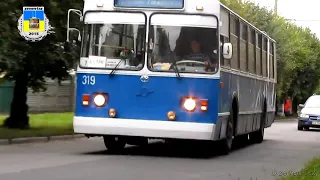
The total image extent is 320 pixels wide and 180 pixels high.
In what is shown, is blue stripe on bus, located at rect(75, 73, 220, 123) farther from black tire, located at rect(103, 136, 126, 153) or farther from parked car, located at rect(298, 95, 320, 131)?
parked car, located at rect(298, 95, 320, 131)

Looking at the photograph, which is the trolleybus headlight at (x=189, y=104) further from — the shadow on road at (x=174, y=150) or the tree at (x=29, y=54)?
the tree at (x=29, y=54)

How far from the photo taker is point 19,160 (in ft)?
44.0

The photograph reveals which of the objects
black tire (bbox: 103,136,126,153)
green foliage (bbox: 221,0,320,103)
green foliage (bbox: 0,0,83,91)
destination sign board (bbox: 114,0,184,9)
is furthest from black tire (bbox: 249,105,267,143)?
green foliage (bbox: 221,0,320,103)

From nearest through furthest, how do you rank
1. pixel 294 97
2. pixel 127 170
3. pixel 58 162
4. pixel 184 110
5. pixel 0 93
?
pixel 127 170 < pixel 58 162 < pixel 184 110 < pixel 0 93 < pixel 294 97

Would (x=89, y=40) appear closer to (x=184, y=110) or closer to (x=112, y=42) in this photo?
(x=112, y=42)

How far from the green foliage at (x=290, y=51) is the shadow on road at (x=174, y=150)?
25928mm

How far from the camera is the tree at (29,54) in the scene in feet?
56.8

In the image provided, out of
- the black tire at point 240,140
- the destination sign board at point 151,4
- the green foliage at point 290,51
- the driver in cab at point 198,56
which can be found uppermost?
the green foliage at point 290,51

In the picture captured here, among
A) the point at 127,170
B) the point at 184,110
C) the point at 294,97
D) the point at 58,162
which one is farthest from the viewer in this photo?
the point at 294,97

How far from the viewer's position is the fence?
33.9 m

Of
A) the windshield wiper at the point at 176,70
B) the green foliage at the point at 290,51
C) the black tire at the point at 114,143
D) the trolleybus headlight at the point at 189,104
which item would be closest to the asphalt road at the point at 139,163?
the black tire at the point at 114,143

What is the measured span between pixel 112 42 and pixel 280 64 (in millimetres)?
35992

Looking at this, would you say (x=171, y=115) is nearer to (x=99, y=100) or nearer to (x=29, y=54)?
(x=99, y=100)

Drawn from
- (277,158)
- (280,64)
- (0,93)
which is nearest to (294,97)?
(280,64)
